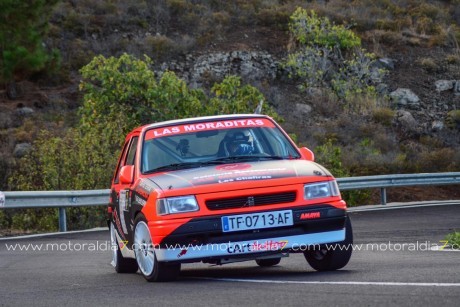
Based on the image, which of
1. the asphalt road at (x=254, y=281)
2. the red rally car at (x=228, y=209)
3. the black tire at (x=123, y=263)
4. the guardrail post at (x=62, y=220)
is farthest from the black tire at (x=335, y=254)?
the guardrail post at (x=62, y=220)

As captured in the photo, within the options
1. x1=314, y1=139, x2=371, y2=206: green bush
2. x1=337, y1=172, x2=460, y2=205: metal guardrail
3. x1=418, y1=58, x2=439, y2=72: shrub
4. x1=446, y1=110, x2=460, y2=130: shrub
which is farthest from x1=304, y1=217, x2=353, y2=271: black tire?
x1=418, y1=58, x2=439, y2=72: shrub

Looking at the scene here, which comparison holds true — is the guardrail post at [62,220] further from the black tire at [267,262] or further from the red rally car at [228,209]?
the red rally car at [228,209]

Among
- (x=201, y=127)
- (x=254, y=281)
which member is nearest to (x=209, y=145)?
(x=201, y=127)

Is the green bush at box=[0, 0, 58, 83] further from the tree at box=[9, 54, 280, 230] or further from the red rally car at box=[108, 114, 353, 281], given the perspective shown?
the red rally car at box=[108, 114, 353, 281]

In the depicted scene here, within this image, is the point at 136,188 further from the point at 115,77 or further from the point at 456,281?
the point at 115,77

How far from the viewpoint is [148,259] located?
354 inches

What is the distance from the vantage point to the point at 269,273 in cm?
943

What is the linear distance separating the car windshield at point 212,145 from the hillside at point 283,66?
2066 centimetres

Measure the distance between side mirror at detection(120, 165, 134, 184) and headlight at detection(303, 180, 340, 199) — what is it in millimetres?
1711

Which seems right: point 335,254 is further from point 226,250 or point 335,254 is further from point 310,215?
point 226,250

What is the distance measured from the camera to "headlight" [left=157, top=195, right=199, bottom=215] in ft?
28.1

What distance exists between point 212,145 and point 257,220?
1400 mm

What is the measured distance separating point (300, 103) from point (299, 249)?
32.2 meters

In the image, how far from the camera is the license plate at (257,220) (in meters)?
8.53
